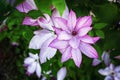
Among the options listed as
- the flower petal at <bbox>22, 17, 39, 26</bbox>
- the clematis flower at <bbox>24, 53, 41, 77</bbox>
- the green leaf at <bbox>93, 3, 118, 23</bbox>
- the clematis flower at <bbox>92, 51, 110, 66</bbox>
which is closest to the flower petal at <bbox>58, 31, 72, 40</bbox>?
the flower petal at <bbox>22, 17, 39, 26</bbox>

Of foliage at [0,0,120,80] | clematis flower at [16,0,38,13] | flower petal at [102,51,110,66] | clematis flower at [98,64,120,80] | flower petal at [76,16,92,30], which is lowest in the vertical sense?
clematis flower at [98,64,120,80]

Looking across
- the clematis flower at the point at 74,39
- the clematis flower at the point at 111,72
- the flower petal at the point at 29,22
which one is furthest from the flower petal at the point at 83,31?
the clematis flower at the point at 111,72

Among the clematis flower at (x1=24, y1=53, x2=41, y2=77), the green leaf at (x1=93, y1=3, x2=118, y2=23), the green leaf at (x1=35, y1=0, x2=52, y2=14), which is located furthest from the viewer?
the clematis flower at (x1=24, y1=53, x2=41, y2=77)

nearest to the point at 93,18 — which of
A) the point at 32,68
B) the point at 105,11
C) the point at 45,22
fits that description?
the point at 105,11

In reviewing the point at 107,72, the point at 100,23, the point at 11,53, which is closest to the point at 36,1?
the point at 100,23

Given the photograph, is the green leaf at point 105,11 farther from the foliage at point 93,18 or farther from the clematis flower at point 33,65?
the clematis flower at point 33,65

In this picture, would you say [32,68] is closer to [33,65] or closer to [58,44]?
[33,65]

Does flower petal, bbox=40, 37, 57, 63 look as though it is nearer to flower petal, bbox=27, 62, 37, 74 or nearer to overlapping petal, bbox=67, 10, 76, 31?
overlapping petal, bbox=67, 10, 76, 31
